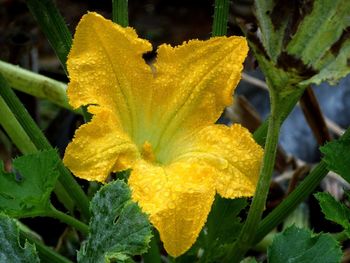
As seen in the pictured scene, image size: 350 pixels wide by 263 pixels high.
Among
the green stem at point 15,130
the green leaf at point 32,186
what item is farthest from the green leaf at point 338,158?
the green stem at point 15,130

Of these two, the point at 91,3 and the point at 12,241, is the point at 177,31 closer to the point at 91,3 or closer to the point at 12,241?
the point at 91,3

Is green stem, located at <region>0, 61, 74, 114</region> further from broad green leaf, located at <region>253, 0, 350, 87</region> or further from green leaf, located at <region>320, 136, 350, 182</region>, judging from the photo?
broad green leaf, located at <region>253, 0, 350, 87</region>

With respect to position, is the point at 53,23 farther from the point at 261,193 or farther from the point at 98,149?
the point at 261,193

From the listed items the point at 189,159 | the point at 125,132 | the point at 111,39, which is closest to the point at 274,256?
the point at 189,159

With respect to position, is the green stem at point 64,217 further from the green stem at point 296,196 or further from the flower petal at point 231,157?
the green stem at point 296,196

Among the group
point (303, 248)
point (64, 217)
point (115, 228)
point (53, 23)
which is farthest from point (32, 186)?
point (303, 248)
